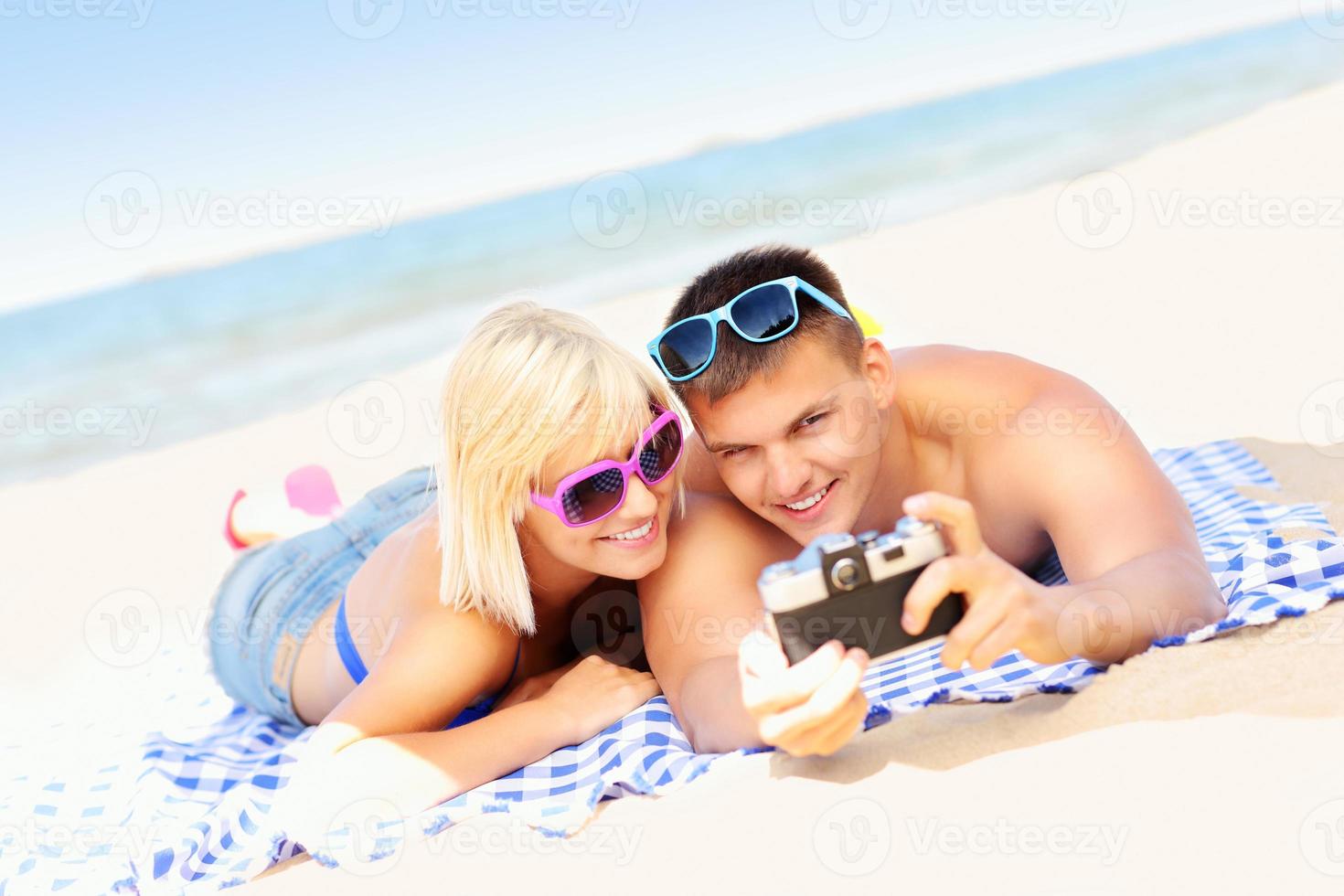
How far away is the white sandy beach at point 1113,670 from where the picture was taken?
1.89 meters

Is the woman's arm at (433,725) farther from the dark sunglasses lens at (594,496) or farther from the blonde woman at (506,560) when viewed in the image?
the dark sunglasses lens at (594,496)

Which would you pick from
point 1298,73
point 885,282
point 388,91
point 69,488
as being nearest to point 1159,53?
point 1298,73

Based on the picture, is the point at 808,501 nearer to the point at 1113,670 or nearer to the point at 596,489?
the point at 596,489

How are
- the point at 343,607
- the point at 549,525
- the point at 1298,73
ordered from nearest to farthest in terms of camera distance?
the point at 549,525, the point at 343,607, the point at 1298,73

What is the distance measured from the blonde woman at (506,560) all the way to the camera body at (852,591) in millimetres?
922

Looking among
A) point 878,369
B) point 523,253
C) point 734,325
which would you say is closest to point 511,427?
point 734,325

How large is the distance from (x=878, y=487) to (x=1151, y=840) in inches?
61.1

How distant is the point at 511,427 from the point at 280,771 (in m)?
1.44

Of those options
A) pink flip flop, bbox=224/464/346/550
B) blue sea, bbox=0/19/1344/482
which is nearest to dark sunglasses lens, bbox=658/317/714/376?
pink flip flop, bbox=224/464/346/550

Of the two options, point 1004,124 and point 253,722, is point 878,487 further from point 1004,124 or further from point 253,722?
point 1004,124

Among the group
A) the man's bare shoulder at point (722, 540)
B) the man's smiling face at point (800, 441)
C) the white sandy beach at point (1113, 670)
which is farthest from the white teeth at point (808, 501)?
the white sandy beach at point (1113, 670)

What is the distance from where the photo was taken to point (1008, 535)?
3.10m

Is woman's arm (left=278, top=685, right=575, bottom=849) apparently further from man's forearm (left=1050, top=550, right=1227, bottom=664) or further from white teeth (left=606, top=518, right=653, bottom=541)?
man's forearm (left=1050, top=550, right=1227, bottom=664)

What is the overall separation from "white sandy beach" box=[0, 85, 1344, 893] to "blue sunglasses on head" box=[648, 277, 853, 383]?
111 centimetres
